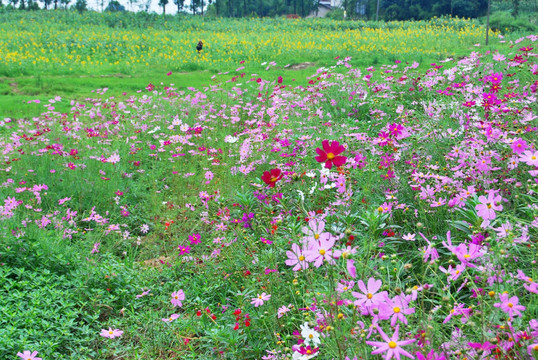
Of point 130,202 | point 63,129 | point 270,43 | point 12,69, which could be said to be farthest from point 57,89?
point 270,43

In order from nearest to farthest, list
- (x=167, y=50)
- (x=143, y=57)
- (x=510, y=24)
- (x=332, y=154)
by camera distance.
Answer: (x=332, y=154), (x=143, y=57), (x=167, y=50), (x=510, y=24)

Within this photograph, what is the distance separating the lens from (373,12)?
42.8m

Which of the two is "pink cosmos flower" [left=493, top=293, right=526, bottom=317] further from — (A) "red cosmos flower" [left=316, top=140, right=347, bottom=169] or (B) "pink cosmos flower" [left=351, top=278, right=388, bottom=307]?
(A) "red cosmos flower" [left=316, top=140, right=347, bottom=169]

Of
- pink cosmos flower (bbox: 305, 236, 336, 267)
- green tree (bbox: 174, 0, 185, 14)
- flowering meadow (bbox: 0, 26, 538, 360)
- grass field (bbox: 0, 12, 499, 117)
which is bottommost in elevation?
flowering meadow (bbox: 0, 26, 538, 360)

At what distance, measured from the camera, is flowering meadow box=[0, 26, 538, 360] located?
1.18 metres

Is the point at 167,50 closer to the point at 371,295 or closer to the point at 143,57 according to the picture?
the point at 143,57

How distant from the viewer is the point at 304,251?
1217 mm

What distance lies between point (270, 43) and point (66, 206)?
13.8 metres

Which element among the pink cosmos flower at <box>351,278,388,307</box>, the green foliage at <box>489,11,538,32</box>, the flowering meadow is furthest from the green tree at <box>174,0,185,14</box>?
the pink cosmos flower at <box>351,278,388,307</box>

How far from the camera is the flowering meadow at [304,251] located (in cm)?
118

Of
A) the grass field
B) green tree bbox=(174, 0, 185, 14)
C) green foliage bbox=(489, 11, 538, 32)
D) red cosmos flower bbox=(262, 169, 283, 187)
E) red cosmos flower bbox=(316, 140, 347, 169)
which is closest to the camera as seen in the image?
red cosmos flower bbox=(316, 140, 347, 169)

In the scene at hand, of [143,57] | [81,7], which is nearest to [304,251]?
[143,57]

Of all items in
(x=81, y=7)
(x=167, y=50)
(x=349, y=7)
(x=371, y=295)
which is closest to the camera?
(x=371, y=295)

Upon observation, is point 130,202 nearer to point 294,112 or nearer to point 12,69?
point 294,112
